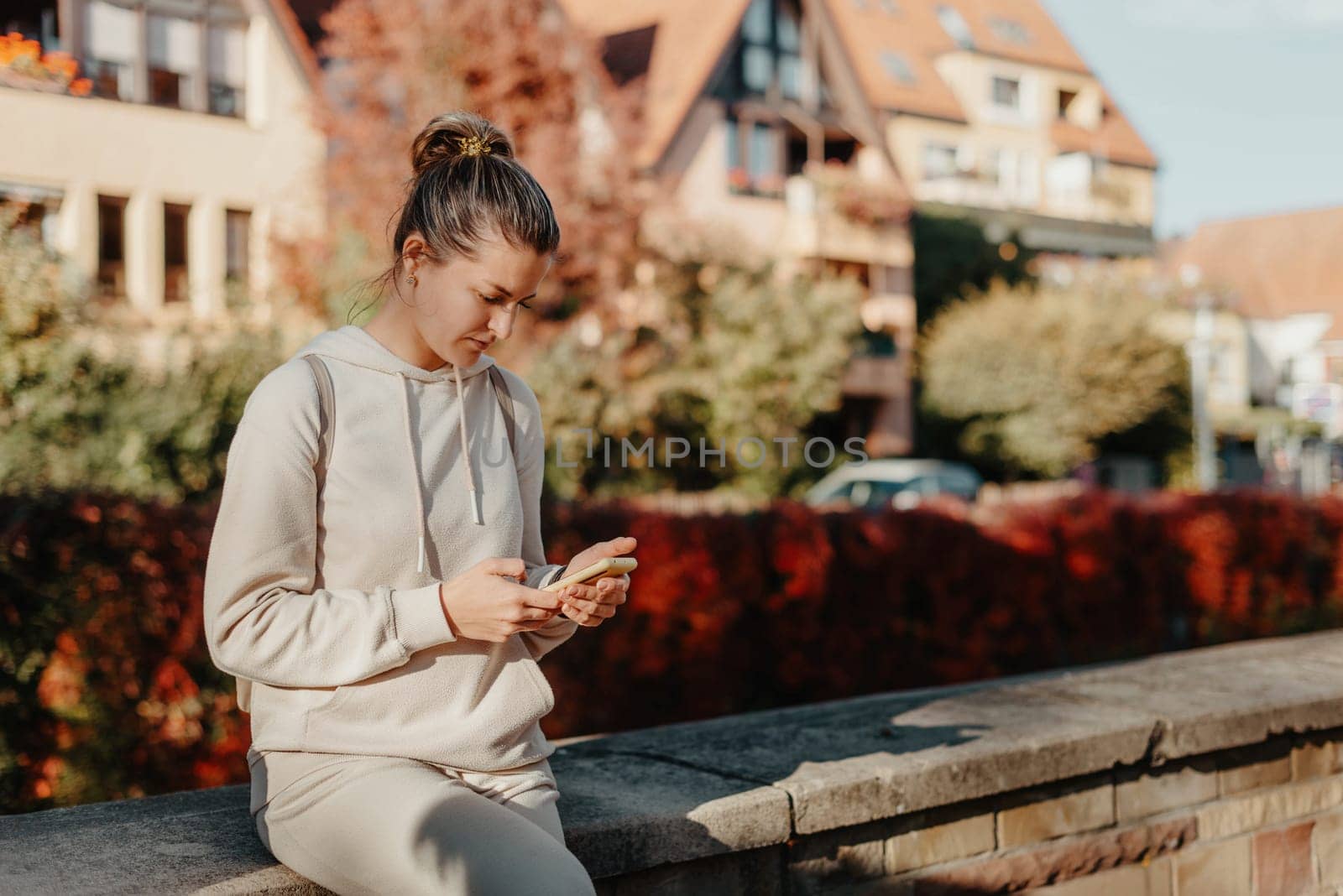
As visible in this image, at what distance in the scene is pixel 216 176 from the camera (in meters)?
19.0

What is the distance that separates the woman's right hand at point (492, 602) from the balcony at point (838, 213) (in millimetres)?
28852

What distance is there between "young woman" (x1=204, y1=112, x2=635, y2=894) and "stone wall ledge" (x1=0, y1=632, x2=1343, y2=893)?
0.74 feet

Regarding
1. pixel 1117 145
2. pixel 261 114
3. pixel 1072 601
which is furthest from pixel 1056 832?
pixel 1117 145

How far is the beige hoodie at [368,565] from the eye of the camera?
7.70 feet

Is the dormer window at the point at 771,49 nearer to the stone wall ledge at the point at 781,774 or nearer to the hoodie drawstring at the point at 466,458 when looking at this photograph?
the stone wall ledge at the point at 781,774

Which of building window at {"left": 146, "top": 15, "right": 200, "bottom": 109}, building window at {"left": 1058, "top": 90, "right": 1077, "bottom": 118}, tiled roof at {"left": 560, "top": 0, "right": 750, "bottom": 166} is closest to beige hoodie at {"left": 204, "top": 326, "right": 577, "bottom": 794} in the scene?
building window at {"left": 146, "top": 15, "right": 200, "bottom": 109}

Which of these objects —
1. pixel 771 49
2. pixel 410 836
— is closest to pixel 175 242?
pixel 771 49

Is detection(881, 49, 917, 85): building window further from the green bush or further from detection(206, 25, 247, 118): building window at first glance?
the green bush

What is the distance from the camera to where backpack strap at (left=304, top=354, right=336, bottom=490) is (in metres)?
2.44

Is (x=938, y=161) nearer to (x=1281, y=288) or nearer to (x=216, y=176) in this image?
(x=216, y=176)

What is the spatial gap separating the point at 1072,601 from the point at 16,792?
572 centimetres

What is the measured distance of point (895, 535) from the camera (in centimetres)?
711

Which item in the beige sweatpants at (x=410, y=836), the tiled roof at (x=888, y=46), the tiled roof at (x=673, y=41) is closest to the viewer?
the beige sweatpants at (x=410, y=836)

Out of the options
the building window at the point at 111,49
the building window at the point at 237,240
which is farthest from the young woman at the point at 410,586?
the building window at the point at 237,240
